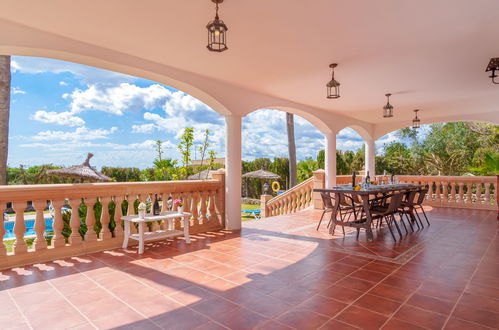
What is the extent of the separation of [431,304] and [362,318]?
29.8 inches

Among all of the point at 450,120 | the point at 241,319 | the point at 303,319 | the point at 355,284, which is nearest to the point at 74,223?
the point at 241,319

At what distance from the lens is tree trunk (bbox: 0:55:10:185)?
538 cm

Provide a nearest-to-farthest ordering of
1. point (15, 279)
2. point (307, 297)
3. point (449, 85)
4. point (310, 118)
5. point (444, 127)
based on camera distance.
Result: 1. point (307, 297)
2. point (15, 279)
3. point (449, 85)
4. point (310, 118)
5. point (444, 127)

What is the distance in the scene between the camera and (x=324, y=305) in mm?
2584

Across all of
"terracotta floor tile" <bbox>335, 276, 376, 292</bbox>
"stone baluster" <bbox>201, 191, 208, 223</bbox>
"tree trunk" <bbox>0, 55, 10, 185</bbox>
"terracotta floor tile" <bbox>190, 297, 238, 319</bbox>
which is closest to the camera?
"terracotta floor tile" <bbox>190, 297, 238, 319</bbox>

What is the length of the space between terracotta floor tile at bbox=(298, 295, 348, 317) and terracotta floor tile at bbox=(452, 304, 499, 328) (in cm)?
91

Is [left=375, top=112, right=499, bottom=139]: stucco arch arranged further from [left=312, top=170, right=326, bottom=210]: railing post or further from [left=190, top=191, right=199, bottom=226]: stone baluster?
[left=190, top=191, right=199, bottom=226]: stone baluster

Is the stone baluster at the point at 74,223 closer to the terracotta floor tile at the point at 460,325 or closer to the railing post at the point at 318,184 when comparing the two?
the terracotta floor tile at the point at 460,325

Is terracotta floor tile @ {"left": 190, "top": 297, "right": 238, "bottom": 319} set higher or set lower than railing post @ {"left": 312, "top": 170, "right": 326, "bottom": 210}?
lower

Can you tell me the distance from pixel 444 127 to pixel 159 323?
19065 millimetres

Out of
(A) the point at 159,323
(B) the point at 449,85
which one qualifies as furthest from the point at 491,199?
(A) the point at 159,323

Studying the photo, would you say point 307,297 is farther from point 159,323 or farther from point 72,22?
point 72,22

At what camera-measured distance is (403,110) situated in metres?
8.71

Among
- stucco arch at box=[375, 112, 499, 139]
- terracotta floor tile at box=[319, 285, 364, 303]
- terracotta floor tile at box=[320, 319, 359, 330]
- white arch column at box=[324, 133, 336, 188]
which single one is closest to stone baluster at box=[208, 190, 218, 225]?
terracotta floor tile at box=[319, 285, 364, 303]
